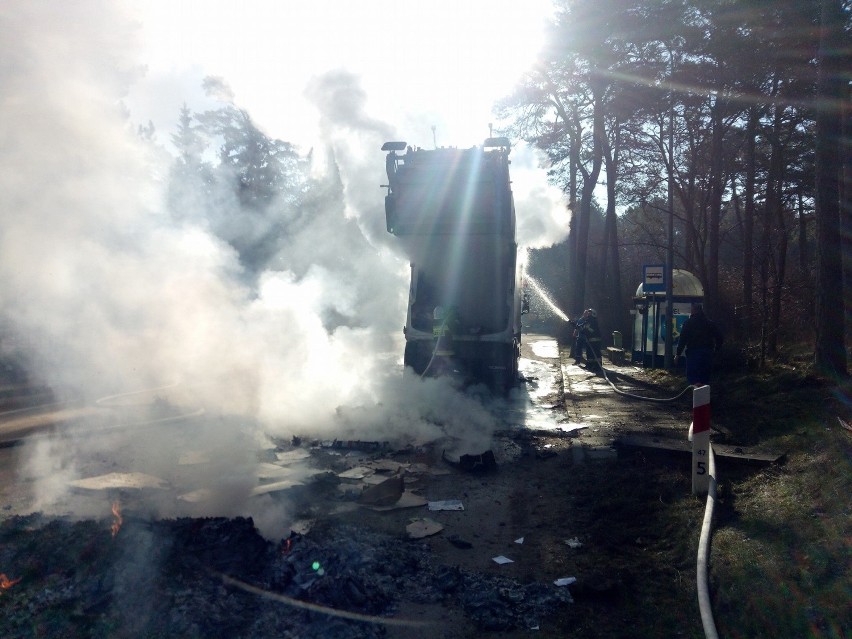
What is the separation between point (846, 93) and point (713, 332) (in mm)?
4369

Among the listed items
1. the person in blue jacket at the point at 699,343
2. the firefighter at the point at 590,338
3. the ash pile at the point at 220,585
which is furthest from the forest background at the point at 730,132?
the ash pile at the point at 220,585

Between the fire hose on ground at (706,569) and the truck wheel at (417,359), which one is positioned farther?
the truck wheel at (417,359)

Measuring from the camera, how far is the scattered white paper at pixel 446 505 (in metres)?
6.01

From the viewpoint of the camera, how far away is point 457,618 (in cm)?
394

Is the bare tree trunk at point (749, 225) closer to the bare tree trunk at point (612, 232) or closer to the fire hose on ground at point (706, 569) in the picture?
the bare tree trunk at point (612, 232)

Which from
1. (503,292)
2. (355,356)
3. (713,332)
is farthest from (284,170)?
(713,332)

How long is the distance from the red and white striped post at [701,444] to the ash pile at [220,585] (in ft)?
7.28

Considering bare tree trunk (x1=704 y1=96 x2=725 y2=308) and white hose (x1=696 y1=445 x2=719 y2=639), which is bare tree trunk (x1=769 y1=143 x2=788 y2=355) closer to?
bare tree trunk (x1=704 y1=96 x2=725 y2=308)

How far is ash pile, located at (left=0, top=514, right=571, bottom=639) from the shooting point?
363cm

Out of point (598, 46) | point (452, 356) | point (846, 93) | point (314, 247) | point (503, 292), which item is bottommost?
point (452, 356)

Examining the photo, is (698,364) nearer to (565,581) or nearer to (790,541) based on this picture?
(790,541)

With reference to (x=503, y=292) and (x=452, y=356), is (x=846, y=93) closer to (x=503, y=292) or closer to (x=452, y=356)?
(x=503, y=292)

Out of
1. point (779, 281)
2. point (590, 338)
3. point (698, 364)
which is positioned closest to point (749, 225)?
point (779, 281)

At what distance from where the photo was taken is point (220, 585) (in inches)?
157
